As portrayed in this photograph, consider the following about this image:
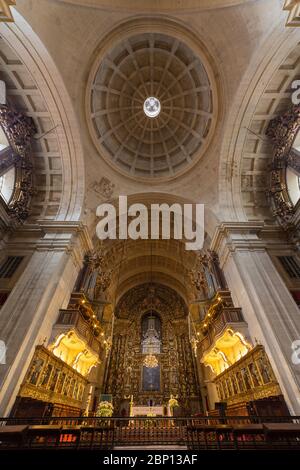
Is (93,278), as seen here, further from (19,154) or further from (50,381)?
(19,154)

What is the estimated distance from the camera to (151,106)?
15.1 metres

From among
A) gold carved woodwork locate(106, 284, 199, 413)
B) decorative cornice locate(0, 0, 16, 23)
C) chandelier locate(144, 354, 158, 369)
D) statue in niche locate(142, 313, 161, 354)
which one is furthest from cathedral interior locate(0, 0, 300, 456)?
statue in niche locate(142, 313, 161, 354)

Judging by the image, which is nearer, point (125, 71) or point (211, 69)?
point (211, 69)

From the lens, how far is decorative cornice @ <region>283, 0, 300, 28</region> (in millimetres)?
7855

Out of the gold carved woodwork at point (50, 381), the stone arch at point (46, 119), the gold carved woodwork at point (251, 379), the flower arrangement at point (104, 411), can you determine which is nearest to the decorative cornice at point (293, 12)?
the stone arch at point (46, 119)

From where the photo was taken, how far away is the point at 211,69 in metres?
12.1

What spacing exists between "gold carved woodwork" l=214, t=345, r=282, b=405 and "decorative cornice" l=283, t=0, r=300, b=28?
1262cm

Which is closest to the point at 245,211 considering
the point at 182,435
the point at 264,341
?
the point at 264,341

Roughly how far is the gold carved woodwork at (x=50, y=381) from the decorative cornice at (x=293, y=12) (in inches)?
627

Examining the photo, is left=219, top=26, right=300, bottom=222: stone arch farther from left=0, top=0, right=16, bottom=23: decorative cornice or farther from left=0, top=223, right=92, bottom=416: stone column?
left=0, top=0, right=16, bottom=23: decorative cornice

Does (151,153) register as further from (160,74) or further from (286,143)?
(286,143)

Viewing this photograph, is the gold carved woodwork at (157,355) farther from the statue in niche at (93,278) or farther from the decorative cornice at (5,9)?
the decorative cornice at (5,9)

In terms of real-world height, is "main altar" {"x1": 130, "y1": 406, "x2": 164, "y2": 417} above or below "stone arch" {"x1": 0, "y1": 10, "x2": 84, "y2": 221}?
below

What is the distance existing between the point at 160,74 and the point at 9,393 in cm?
1823
